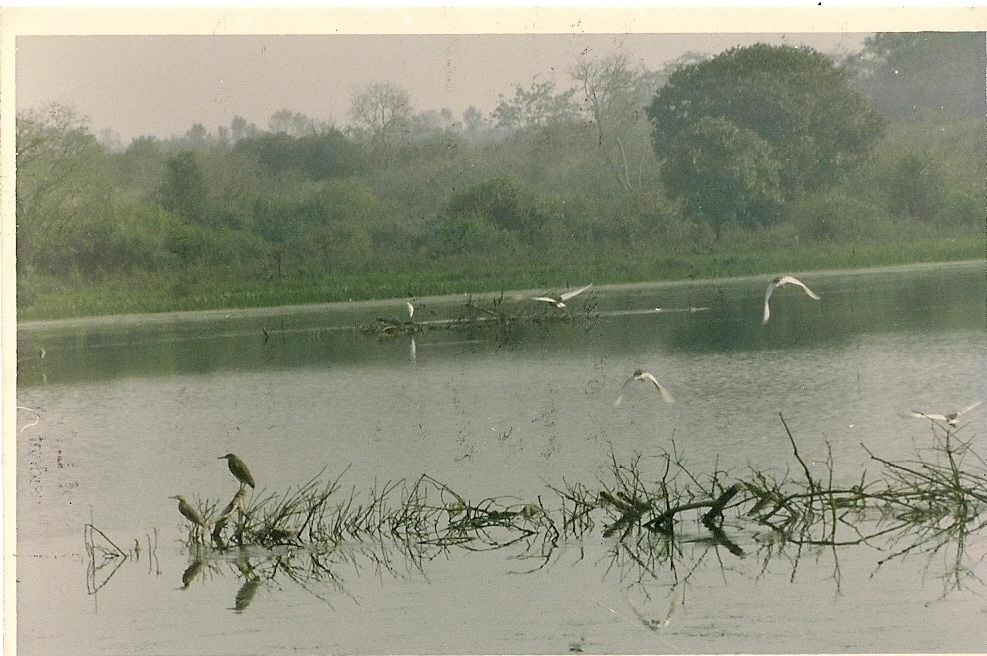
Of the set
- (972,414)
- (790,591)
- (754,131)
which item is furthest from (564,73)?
(790,591)

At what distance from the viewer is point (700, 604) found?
7578mm

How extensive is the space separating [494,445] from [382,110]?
12.2m

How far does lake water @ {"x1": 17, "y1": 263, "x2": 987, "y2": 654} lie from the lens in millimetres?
7453

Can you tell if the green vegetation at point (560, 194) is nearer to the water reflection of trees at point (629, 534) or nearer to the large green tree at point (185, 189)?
the large green tree at point (185, 189)

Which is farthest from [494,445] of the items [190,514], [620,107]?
[620,107]

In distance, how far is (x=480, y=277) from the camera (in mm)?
24141

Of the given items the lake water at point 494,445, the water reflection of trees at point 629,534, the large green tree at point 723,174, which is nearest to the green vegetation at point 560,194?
the large green tree at point 723,174

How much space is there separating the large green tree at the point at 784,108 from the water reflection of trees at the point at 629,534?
15.4 m

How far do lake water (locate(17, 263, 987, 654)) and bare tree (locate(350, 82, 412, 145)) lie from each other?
2.80 m

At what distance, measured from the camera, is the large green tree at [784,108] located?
2409 cm

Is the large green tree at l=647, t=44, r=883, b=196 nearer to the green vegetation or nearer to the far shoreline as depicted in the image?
the green vegetation

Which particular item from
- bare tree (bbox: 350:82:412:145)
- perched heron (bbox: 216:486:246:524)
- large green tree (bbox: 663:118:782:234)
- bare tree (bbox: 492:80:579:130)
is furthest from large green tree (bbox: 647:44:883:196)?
perched heron (bbox: 216:486:246:524)

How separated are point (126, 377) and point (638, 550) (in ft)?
32.7

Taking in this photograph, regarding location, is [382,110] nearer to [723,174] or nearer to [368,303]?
[368,303]
